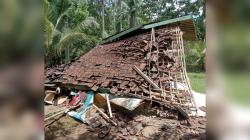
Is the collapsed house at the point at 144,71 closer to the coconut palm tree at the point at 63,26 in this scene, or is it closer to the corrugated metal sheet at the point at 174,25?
the corrugated metal sheet at the point at 174,25

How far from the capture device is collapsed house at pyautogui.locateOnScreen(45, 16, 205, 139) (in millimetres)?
5277

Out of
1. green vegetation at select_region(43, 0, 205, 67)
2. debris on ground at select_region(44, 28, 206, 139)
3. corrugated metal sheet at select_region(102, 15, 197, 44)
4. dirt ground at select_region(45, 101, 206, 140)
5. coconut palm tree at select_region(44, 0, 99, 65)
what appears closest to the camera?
dirt ground at select_region(45, 101, 206, 140)

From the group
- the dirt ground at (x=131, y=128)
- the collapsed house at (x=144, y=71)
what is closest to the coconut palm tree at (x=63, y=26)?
the collapsed house at (x=144, y=71)

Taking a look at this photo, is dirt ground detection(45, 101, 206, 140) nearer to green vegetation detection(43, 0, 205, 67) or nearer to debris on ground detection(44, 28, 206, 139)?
debris on ground detection(44, 28, 206, 139)

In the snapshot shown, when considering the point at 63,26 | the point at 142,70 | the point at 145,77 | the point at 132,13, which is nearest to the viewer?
the point at 145,77

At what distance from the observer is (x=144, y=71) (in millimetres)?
5656

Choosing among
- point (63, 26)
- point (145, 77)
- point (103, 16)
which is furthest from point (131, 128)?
point (103, 16)

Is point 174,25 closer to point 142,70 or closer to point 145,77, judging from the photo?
point 142,70

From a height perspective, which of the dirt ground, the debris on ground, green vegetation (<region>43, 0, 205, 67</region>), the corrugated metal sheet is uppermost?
green vegetation (<region>43, 0, 205, 67</region>)

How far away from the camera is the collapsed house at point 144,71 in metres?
5.28

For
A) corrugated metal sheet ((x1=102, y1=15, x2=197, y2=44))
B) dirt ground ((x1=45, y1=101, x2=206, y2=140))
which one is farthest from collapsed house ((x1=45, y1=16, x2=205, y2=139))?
dirt ground ((x1=45, y1=101, x2=206, y2=140))

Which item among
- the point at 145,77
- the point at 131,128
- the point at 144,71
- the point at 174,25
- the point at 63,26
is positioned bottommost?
the point at 131,128
